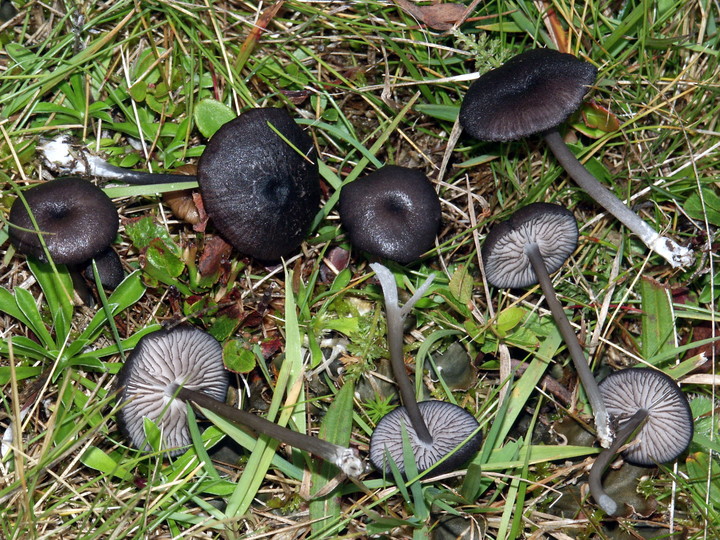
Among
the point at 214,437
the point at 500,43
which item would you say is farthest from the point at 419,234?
the point at 214,437

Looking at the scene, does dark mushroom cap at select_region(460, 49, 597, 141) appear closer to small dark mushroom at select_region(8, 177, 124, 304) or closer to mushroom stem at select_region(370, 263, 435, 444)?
mushroom stem at select_region(370, 263, 435, 444)

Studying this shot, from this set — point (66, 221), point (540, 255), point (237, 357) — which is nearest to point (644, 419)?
point (540, 255)

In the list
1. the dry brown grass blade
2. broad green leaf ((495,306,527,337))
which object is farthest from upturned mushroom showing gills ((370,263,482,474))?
the dry brown grass blade

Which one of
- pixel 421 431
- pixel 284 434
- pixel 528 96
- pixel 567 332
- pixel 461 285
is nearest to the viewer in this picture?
pixel 284 434

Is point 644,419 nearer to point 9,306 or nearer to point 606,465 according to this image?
point 606,465

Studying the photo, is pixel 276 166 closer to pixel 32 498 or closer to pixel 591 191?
pixel 591 191

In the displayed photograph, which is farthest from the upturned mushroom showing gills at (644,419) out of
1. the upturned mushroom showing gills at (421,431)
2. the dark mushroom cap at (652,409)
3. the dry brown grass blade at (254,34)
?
the dry brown grass blade at (254,34)
